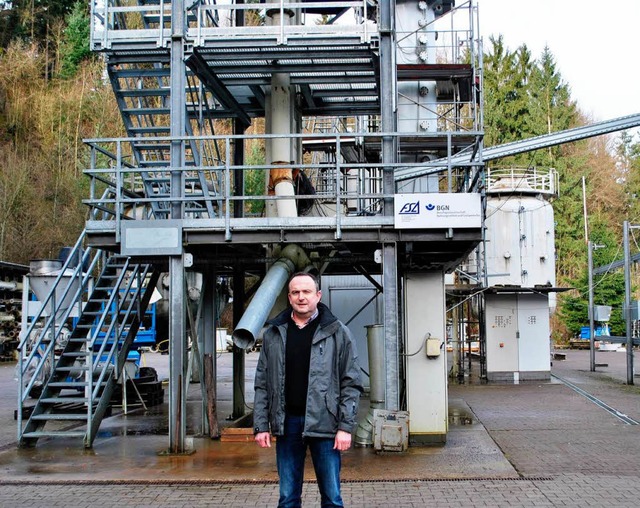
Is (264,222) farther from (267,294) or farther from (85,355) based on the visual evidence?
(85,355)

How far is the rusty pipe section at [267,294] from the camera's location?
905 centimetres

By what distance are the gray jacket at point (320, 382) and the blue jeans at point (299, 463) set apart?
3.2 inches

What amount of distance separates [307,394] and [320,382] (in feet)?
0.39

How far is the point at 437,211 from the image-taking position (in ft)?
35.7

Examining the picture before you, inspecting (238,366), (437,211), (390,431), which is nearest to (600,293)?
(238,366)

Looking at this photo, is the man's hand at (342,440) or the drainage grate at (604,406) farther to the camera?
the drainage grate at (604,406)

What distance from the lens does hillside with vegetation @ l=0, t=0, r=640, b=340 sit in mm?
38125

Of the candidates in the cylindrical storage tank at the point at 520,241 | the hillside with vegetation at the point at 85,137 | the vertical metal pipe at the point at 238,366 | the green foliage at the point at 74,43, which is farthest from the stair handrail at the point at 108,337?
the green foliage at the point at 74,43

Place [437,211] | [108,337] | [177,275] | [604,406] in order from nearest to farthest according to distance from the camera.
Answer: [437,211], [177,275], [108,337], [604,406]

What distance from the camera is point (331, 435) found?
5203mm

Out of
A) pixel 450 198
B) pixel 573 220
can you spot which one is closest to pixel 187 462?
pixel 450 198

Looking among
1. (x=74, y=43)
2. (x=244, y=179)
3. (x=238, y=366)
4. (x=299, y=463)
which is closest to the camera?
(x=299, y=463)

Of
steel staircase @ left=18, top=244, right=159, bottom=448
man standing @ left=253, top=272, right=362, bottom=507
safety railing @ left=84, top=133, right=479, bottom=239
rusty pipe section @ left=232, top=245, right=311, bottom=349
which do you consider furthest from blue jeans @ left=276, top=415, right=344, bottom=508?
steel staircase @ left=18, top=244, right=159, bottom=448

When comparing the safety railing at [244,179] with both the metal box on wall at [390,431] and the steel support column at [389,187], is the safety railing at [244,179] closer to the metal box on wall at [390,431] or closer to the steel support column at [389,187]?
the steel support column at [389,187]
